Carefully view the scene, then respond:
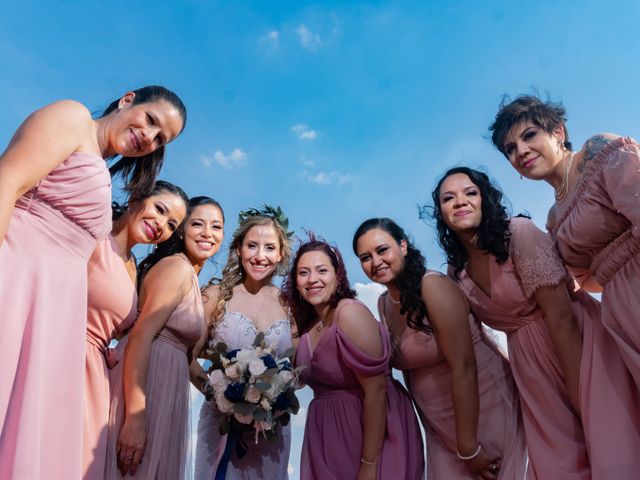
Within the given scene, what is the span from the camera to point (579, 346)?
405 cm

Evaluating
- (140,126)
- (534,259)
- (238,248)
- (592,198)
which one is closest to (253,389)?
(238,248)

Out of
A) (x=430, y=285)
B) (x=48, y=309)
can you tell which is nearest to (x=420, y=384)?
(x=430, y=285)

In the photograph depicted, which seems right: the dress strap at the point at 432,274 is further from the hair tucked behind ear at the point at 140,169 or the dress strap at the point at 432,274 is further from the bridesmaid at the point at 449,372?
the hair tucked behind ear at the point at 140,169

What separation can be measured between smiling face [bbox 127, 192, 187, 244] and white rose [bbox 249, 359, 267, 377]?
1.33 metres

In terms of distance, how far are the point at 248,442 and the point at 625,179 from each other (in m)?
3.56

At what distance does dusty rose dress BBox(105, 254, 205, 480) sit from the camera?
3.99 m

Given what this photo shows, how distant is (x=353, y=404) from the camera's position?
4.68m

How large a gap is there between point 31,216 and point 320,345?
8.43 ft

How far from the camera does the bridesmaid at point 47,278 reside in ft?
9.11

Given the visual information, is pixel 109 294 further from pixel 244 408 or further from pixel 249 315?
pixel 249 315

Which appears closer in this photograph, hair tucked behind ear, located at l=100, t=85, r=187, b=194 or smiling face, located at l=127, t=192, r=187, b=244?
hair tucked behind ear, located at l=100, t=85, r=187, b=194

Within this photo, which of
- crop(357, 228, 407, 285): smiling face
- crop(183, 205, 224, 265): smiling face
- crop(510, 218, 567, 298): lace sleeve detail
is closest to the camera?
crop(510, 218, 567, 298): lace sleeve detail

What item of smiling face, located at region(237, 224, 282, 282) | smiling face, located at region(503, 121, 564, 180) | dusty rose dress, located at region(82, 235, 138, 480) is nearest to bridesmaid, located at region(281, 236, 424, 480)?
smiling face, located at region(237, 224, 282, 282)

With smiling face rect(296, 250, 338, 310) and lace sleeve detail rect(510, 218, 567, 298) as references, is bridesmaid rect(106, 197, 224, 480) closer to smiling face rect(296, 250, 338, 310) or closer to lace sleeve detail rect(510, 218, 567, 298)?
smiling face rect(296, 250, 338, 310)
